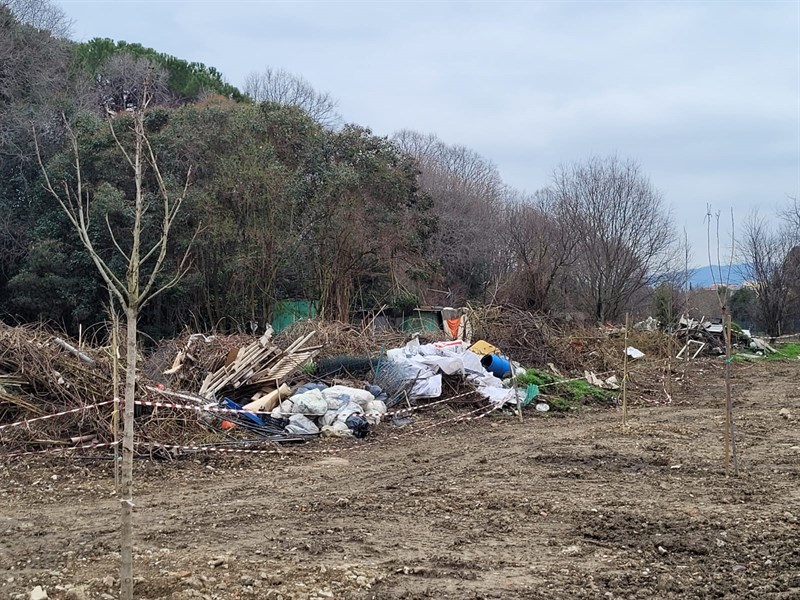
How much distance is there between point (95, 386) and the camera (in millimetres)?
8906

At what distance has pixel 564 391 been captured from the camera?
1344cm

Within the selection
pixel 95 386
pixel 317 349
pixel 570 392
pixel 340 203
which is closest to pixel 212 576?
pixel 95 386

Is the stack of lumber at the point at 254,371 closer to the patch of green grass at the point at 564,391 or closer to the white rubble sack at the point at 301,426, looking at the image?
the white rubble sack at the point at 301,426

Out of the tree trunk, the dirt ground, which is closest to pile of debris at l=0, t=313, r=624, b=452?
the dirt ground

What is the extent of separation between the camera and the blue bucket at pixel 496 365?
13.4 meters

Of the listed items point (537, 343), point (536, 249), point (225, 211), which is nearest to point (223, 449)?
point (537, 343)

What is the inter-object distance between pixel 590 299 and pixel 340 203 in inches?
532

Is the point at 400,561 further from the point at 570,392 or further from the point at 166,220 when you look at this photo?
the point at 570,392

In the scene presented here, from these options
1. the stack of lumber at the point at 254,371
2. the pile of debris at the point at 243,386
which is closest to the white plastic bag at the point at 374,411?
A: the pile of debris at the point at 243,386

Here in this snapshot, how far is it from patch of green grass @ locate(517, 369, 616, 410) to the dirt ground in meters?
2.99

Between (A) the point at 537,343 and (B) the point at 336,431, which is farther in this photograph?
(A) the point at 537,343

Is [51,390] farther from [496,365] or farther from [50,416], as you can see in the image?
[496,365]

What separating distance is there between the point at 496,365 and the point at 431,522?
7.85 m

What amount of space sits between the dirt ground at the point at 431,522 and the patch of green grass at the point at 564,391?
2.99 meters
